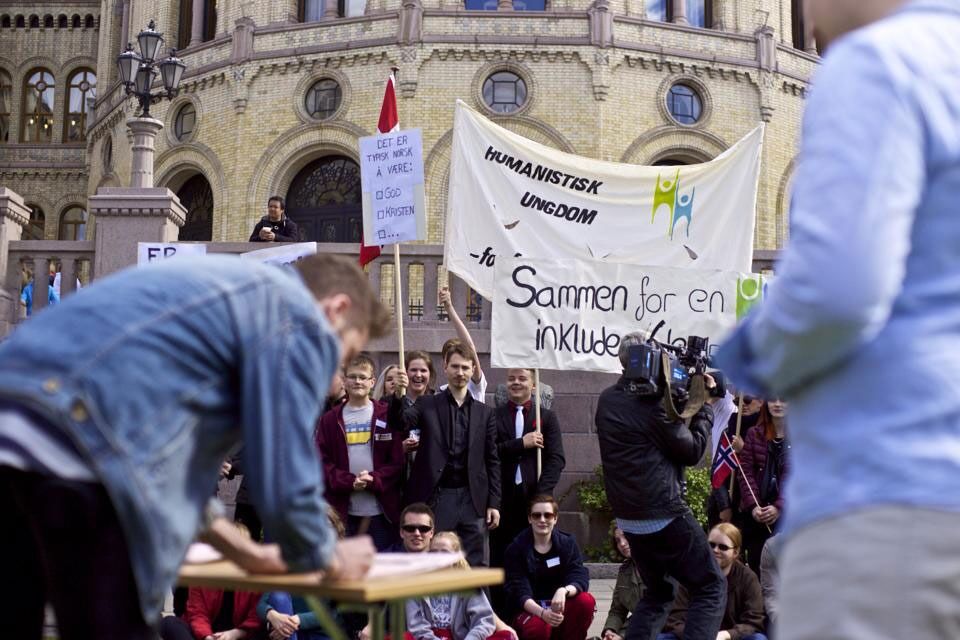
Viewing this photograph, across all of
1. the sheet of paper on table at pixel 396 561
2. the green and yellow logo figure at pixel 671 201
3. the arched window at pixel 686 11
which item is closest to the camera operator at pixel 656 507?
the sheet of paper on table at pixel 396 561

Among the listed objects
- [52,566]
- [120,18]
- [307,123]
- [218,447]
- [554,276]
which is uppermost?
[120,18]

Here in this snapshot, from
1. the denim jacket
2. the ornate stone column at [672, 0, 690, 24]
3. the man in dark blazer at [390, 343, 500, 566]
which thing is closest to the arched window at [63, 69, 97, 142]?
the ornate stone column at [672, 0, 690, 24]

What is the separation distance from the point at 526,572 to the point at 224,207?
73.6 ft

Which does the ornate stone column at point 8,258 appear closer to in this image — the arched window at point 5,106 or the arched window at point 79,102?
the arched window at point 79,102

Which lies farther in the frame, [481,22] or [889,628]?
[481,22]

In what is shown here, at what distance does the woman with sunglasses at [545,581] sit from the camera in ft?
27.0

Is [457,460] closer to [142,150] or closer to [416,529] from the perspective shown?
[416,529]

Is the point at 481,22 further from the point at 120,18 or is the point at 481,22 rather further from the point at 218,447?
the point at 218,447

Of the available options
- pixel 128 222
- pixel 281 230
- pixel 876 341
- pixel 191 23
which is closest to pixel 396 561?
pixel 876 341

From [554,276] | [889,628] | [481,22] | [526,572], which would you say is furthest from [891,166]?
[481,22]

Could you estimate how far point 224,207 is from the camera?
2962 cm

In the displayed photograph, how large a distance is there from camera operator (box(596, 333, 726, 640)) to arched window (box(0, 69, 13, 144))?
36.8 m

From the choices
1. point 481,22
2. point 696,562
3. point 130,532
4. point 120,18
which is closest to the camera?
point 130,532

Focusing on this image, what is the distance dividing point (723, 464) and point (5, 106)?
3540cm
